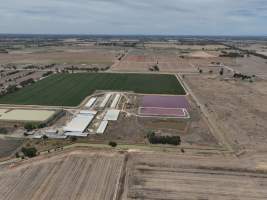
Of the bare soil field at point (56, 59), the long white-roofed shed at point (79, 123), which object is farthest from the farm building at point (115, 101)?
the bare soil field at point (56, 59)

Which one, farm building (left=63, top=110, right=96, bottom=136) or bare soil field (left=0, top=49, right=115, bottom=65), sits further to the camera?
bare soil field (left=0, top=49, right=115, bottom=65)

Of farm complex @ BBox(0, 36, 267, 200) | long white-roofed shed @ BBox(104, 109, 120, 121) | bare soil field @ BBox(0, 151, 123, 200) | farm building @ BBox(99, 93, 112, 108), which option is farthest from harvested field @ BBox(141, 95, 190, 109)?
bare soil field @ BBox(0, 151, 123, 200)

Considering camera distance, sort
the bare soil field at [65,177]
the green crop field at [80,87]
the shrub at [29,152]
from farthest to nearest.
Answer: the green crop field at [80,87]
the shrub at [29,152]
the bare soil field at [65,177]

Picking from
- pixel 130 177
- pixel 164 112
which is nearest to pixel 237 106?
pixel 164 112

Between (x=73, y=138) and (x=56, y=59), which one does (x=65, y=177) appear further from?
(x=56, y=59)

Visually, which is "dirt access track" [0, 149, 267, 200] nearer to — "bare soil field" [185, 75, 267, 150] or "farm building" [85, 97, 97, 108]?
"bare soil field" [185, 75, 267, 150]

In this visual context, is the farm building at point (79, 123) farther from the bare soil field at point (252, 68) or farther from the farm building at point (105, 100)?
the bare soil field at point (252, 68)

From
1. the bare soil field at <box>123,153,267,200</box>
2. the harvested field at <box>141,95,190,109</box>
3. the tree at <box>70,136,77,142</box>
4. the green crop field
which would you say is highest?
the green crop field
